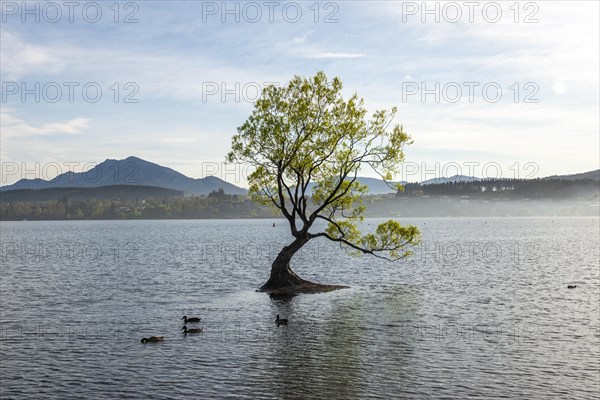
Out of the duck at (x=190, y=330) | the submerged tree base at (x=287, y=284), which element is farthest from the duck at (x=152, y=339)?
the submerged tree base at (x=287, y=284)

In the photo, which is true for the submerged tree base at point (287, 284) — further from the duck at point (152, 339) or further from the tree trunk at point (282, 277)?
the duck at point (152, 339)

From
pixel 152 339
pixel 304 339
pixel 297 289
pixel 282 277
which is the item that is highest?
pixel 282 277

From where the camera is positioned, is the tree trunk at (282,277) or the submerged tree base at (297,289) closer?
the submerged tree base at (297,289)

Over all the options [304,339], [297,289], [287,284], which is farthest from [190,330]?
[287,284]

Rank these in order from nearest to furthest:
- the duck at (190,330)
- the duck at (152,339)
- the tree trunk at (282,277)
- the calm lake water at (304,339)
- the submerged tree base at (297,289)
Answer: the calm lake water at (304,339), the duck at (152,339), the duck at (190,330), the submerged tree base at (297,289), the tree trunk at (282,277)

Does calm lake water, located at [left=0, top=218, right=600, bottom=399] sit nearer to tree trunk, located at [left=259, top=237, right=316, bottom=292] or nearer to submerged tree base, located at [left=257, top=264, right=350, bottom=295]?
submerged tree base, located at [left=257, top=264, right=350, bottom=295]

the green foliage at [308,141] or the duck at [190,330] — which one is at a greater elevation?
the green foliage at [308,141]

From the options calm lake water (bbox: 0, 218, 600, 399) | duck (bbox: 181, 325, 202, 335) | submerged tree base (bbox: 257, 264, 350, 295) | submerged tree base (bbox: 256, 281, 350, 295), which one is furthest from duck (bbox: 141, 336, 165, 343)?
submerged tree base (bbox: 257, 264, 350, 295)

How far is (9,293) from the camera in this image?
218 ft

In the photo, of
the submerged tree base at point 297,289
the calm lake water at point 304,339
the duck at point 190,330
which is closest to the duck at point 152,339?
the calm lake water at point 304,339

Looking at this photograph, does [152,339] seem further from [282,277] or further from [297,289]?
[282,277]

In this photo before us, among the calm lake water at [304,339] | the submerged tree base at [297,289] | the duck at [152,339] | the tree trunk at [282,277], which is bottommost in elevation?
the calm lake water at [304,339]

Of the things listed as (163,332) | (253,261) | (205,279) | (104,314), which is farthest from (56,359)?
(253,261)

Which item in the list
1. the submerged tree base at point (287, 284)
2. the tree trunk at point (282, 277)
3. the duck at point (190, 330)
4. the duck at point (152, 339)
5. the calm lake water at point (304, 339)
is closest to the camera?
the calm lake water at point (304, 339)
